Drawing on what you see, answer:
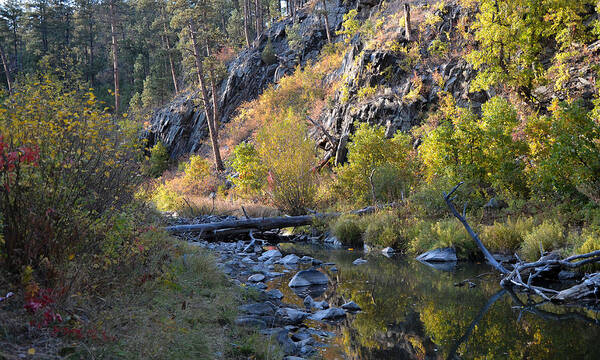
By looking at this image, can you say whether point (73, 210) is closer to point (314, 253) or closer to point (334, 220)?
point (314, 253)

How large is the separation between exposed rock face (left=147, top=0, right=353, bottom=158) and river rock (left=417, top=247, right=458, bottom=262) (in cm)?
2553

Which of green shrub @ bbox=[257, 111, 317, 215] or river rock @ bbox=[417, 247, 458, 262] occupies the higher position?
green shrub @ bbox=[257, 111, 317, 215]

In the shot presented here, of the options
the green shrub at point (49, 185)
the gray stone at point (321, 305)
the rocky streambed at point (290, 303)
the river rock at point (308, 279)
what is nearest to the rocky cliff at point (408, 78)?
the rocky streambed at point (290, 303)

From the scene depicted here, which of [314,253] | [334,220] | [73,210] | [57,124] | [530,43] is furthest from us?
[530,43]

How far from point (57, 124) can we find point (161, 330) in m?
2.48

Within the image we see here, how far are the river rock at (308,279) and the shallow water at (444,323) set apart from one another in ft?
0.62

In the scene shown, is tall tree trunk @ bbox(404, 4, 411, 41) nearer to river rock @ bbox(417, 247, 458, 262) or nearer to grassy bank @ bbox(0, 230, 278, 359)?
river rock @ bbox(417, 247, 458, 262)

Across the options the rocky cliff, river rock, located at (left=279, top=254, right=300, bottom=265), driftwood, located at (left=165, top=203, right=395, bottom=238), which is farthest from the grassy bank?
the rocky cliff

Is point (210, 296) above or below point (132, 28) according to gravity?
below

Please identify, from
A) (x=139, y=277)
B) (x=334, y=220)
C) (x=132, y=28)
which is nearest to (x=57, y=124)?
(x=139, y=277)

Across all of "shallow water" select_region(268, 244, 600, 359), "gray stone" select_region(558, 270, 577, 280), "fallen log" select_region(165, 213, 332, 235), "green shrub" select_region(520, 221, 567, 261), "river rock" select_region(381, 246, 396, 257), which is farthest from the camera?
"fallen log" select_region(165, 213, 332, 235)

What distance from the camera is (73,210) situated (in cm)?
378

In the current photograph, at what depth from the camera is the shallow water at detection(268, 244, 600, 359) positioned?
14.7 feet

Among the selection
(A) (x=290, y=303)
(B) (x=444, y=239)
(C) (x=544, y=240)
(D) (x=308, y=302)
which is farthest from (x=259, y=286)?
(C) (x=544, y=240)
